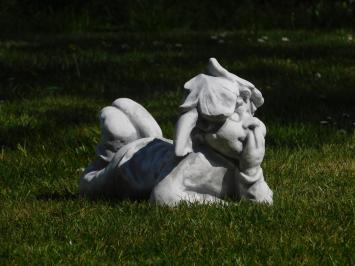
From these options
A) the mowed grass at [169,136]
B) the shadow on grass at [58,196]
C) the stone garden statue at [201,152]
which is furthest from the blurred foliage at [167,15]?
the stone garden statue at [201,152]

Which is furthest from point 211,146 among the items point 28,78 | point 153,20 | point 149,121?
point 153,20

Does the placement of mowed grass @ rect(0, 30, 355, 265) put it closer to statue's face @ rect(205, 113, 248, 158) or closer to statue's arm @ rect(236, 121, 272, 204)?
statue's arm @ rect(236, 121, 272, 204)

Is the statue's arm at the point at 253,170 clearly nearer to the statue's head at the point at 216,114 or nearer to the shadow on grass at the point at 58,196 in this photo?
the statue's head at the point at 216,114

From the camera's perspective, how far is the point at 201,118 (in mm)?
5199

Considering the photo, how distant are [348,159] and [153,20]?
25.7 ft

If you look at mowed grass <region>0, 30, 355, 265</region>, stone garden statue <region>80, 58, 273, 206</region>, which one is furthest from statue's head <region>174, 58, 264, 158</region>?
mowed grass <region>0, 30, 355, 265</region>

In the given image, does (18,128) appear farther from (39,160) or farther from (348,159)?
(348,159)

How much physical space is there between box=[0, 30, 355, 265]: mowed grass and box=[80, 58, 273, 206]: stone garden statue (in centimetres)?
10

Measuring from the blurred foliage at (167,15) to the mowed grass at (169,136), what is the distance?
922 mm

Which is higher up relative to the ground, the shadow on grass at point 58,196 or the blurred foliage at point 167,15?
the shadow on grass at point 58,196

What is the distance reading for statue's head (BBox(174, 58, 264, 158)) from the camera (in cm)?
514

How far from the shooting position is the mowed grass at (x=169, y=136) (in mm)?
4840

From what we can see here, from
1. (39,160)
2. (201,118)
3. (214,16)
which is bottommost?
(214,16)

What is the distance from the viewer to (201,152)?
5281 mm
